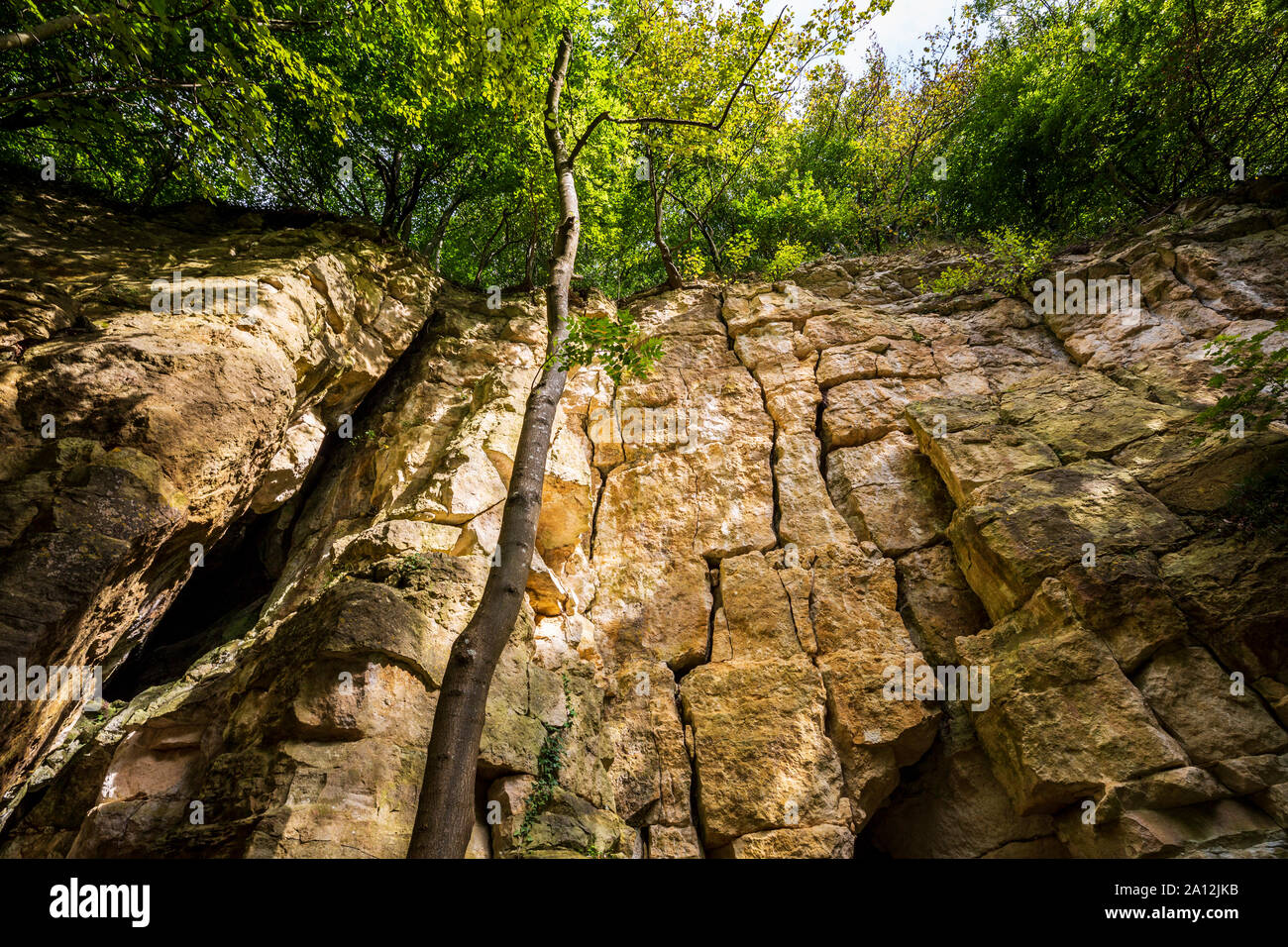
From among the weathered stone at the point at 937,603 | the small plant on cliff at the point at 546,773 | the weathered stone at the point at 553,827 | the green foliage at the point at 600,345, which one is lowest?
the weathered stone at the point at 553,827

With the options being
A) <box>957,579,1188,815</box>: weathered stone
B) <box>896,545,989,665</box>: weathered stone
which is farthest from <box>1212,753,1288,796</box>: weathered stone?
<box>896,545,989,665</box>: weathered stone

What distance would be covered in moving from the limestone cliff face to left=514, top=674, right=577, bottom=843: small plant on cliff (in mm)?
42

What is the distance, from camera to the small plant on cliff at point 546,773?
19.0 ft

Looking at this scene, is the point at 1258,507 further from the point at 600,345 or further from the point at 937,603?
the point at 600,345

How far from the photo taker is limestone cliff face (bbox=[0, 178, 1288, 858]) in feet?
18.4

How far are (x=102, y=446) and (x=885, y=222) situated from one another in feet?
66.6

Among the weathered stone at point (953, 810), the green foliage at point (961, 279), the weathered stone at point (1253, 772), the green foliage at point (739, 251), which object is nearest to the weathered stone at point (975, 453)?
the weathered stone at point (953, 810)

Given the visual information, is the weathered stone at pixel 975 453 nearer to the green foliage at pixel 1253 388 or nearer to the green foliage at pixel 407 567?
the green foliage at pixel 1253 388

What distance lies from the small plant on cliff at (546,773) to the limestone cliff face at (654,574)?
4 centimetres

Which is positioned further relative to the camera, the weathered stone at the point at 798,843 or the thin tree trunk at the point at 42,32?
the weathered stone at the point at 798,843

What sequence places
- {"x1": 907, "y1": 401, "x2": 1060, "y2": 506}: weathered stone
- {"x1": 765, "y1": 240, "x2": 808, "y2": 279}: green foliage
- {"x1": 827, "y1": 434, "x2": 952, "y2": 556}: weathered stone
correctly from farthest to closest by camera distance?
1. {"x1": 765, "y1": 240, "x2": 808, "y2": 279}: green foliage
2. {"x1": 827, "y1": 434, "x2": 952, "y2": 556}: weathered stone
3. {"x1": 907, "y1": 401, "x2": 1060, "y2": 506}: weathered stone

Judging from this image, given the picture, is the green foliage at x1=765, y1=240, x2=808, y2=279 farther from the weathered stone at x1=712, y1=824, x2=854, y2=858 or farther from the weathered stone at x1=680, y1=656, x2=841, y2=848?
the weathered stone at x1=712, y1=824, x2=854, y2=858
